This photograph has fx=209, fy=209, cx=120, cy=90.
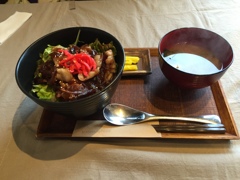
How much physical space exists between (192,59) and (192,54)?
31mm

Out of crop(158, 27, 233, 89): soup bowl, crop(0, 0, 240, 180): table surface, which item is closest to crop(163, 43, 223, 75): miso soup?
crop(158, 27, 233, 89): soup bowl

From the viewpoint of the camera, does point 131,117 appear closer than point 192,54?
Yes

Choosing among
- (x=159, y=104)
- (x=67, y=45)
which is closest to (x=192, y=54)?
(x=159, y=104)

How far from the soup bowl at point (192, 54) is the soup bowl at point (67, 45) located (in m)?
0.17

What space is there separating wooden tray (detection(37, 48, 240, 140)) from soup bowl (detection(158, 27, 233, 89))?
5 centimetres

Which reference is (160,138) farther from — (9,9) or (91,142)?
(9,9)

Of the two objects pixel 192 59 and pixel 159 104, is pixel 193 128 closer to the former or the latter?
pixel 159 104

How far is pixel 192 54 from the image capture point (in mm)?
759

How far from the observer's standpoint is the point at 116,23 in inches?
44.5

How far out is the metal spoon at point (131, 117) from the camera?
0.62 metres

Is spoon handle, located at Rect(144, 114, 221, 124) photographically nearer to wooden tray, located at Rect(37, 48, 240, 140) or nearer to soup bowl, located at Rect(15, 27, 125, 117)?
wooden tray, located at Rect(37, 48, 240, 140)

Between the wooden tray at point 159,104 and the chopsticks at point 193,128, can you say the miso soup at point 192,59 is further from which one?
the chopsticks at point 193,128

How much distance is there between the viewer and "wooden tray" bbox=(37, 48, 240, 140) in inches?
23.8

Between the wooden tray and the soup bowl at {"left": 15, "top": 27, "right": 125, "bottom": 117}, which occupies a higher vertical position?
the soup bowl at {"left": 15, "top": 27, "right": 125, "bottom": 117}
